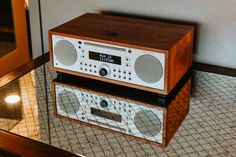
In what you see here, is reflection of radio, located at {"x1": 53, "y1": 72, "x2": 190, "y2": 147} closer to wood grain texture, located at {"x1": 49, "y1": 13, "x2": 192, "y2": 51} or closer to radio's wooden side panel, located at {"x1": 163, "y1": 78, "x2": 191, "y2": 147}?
radio's wooden side panel, located at {"x1": 163, "y1": 78, "x2": 191, "y2": 147}

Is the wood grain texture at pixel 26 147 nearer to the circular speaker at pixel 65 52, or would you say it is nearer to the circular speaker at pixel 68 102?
the circular speaker at pixel 68 102

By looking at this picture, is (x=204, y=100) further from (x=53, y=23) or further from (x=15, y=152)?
(x=53, y=23)

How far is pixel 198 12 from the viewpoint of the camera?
138cm

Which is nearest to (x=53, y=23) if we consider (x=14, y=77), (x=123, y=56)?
(x=14, y=77)

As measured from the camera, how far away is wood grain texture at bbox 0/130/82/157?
993mm

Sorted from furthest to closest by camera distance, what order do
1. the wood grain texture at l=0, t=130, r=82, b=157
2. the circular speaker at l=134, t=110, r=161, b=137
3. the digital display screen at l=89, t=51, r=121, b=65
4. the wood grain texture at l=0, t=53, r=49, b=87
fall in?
the wood grain texture at l=0, t=53, r=49, b=87 → the digital display screen at l=89, t=51, r=121, b=65 → the circular speaker at l=134, t=110, r=161, b=137 → the wood grain texture at l=0, t=130, r=82, b=157

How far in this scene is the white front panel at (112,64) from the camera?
119cm

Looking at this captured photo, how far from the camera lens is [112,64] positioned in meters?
1.23

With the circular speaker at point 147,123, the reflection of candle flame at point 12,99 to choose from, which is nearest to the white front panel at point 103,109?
the circular speaker at point 147,123

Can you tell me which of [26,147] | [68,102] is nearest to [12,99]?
[68,102]

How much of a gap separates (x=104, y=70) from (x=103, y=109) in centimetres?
12

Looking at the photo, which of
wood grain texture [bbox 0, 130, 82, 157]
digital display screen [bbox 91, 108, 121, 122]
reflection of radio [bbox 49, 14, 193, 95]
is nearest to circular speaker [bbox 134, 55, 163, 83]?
reflection of radio [bbox 49, 14, 193, 95]

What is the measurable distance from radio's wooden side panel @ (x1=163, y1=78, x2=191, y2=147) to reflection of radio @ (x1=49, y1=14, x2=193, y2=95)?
44mm

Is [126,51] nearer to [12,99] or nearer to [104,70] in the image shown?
[104,70]
